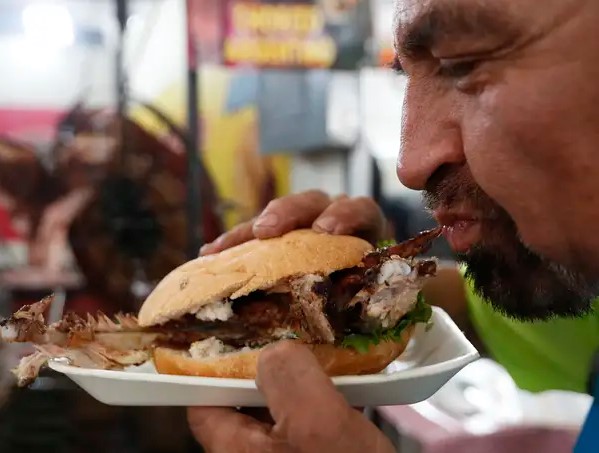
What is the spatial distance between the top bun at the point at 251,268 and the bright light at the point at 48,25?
2.66 m

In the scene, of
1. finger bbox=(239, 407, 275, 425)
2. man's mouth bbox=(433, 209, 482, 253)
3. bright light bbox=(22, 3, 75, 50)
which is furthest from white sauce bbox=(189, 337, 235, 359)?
bright light bbox=(22, 3, 75, 50)

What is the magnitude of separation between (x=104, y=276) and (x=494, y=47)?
3008 mm

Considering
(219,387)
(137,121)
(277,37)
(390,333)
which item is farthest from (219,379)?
(277,37)

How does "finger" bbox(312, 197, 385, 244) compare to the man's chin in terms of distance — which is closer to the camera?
the man's chin

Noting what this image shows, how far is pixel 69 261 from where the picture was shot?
3.58 metres

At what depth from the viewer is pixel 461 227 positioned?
3.47 feet

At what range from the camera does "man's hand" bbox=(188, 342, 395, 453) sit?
0.95 m

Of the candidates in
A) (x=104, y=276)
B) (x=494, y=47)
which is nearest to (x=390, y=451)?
(x=494, y=47)

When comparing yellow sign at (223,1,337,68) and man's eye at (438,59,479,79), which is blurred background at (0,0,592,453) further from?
man's eye at (438,59,479,79)

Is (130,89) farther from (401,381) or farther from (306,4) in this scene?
(401,381)

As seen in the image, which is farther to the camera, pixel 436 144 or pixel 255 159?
pixel 255 159

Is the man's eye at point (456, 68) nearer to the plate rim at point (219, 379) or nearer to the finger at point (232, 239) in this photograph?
the plate rim at point (219, 379)

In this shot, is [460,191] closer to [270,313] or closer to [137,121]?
[270,313]

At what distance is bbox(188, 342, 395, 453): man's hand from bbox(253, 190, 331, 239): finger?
0.38 meters
